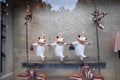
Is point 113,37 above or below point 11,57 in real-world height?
above

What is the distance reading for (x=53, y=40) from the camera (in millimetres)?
3732

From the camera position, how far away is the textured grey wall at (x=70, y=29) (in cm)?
Result: 365

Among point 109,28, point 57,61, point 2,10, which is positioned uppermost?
point 2,10

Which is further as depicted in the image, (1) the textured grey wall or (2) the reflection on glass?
(2) the reflection on glass

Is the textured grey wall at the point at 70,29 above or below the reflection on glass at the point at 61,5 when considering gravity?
below

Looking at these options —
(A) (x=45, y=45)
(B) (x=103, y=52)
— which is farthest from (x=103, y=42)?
(A) (x=45, y=45)

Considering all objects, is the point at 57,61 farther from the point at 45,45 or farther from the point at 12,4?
the point at 12,4

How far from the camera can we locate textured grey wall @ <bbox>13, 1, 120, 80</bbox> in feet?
12.0

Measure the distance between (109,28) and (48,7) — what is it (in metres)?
1.09

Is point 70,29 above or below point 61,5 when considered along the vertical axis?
below

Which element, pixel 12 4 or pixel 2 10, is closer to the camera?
pixel 2 10

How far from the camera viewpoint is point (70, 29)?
3748mm

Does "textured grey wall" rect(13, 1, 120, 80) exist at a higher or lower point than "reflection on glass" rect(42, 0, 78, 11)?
lower

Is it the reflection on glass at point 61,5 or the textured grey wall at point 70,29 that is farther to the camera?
the reflection on glass at point 61,5
